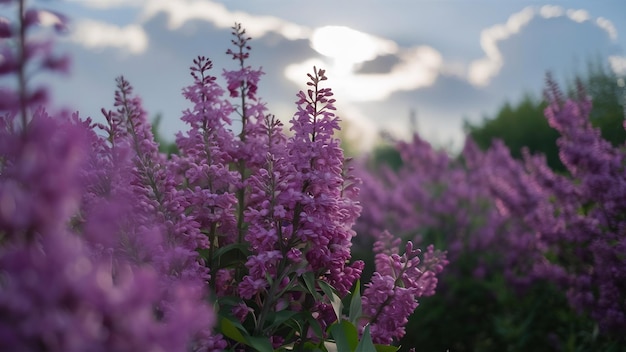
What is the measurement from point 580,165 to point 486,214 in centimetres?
416

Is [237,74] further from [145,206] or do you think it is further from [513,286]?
[513,286]

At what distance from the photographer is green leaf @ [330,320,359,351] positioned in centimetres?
214

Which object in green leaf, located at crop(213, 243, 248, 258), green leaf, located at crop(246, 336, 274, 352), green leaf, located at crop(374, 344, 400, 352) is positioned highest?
green leaf, located at crop(213, 243, 248, 258)

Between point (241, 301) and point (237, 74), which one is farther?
point (237, 74)

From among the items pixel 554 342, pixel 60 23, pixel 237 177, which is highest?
pixel 60 23

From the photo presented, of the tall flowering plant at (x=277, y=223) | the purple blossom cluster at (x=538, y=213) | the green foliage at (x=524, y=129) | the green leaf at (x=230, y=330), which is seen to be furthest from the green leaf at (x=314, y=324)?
the green foliage at (x=524, y=129)

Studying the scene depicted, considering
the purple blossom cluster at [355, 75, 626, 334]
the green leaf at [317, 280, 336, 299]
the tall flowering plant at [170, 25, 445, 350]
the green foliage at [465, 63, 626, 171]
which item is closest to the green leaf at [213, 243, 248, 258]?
the tall flowering plant at [170, 25, 445, 350]

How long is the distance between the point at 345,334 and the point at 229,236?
0.66 metres

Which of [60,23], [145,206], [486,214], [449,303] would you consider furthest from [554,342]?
[60,23]

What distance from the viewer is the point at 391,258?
2.58 meters

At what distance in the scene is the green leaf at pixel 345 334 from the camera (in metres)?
2.14

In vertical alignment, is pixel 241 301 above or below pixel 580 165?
below

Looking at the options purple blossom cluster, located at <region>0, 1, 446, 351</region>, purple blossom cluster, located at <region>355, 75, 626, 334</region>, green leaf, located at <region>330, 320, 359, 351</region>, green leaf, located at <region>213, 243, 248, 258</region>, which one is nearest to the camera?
purple blossom cluster, located at <region>0, 1, 446, 351</region>

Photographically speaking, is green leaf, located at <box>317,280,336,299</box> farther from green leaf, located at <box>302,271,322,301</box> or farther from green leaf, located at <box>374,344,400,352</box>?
green leaf, located at <box>374,344,400,352</box>
